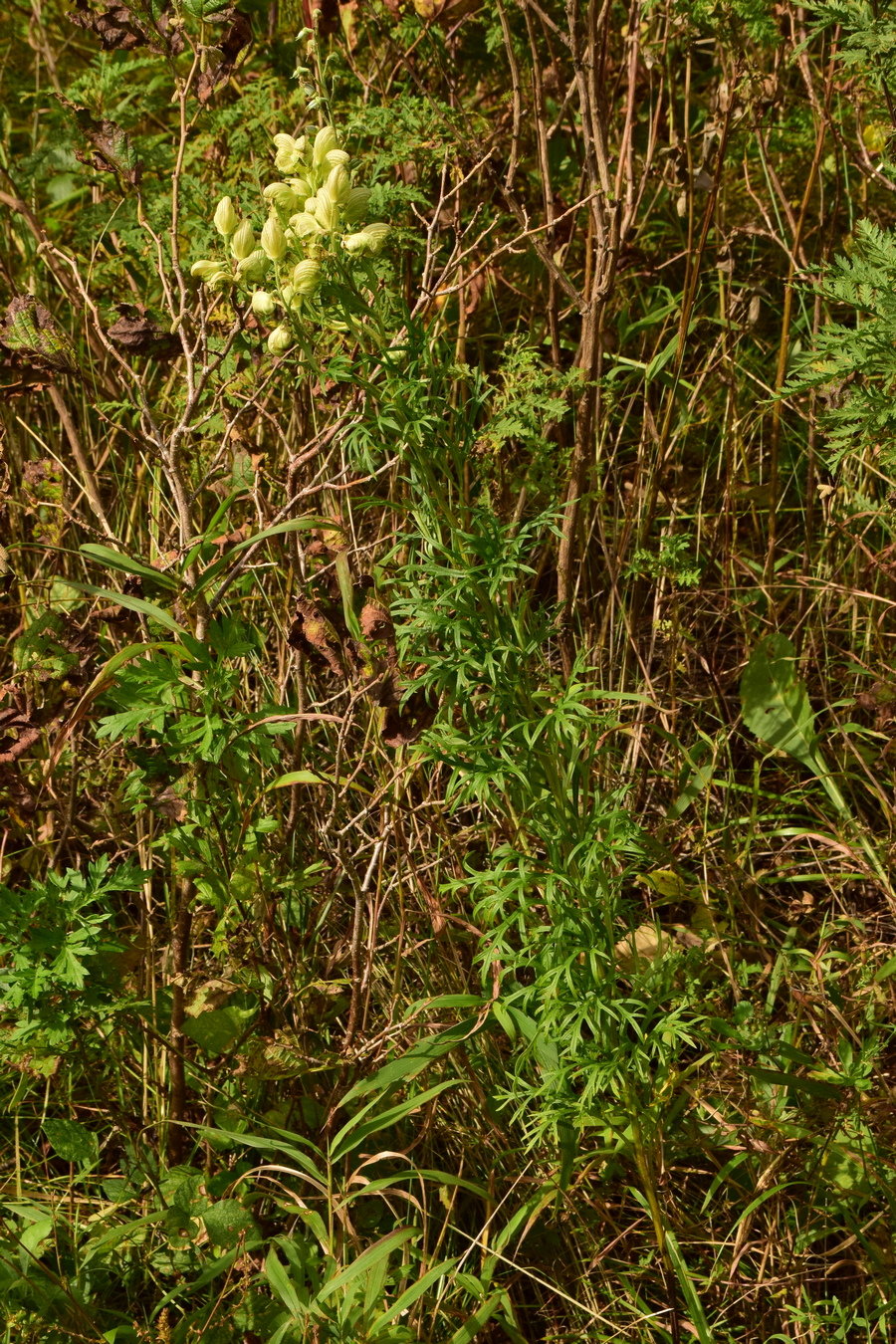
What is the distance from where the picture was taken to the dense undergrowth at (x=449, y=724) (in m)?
1.74

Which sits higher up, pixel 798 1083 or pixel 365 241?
pixel 365 241

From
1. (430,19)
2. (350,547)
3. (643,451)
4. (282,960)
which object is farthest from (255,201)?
(282,960)

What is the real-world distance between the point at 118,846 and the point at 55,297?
5.06 feet

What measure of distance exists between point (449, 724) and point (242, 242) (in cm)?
72

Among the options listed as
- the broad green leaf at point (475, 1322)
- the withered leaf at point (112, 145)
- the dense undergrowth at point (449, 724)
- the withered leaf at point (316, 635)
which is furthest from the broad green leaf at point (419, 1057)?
the withered leaf at point (112, 145)

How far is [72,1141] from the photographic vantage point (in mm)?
2043

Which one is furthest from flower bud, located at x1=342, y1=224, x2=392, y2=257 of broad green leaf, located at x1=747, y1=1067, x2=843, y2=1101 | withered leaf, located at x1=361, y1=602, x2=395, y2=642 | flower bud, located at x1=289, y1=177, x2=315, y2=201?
broad green leaf, located at x1=747, y1=1067, x2=843, y2=1101

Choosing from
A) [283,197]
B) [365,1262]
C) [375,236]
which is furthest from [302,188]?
[365,1262]

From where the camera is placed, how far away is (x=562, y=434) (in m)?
2.61

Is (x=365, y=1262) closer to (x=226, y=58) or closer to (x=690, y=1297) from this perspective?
(x=690, y=1297)

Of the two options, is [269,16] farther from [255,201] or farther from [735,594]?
[735,594]

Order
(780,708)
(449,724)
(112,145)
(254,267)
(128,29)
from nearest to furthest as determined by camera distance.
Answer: (254,267)
(449,724)
(128,29)
(112,145)
(780,708)

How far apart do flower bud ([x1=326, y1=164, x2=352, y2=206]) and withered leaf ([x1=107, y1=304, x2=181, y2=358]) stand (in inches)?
26.5

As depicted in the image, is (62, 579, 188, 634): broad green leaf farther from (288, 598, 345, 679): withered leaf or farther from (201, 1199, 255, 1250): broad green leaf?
(201, 1199, 255, 1250): broad green leaf
